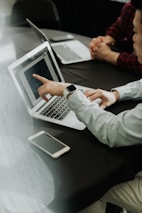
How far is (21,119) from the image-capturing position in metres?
1.15

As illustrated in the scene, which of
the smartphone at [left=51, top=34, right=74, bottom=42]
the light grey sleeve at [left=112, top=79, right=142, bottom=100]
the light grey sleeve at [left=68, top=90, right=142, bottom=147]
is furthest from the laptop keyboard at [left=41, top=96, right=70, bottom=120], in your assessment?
the smartphone at [left=51, top=34, right=74, bottom=42]

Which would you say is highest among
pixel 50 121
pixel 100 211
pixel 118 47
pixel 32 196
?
pixel 32 196

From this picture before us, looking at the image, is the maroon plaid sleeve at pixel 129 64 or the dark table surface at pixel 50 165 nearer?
the dark table surface at pixel 50 165

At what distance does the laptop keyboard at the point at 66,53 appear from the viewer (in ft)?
5.72

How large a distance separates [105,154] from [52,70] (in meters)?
0.51

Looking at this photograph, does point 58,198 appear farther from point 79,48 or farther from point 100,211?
point 79,48

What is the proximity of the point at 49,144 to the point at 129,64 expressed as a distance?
0.74 metres

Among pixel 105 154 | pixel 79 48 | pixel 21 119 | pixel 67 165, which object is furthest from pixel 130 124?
pixel 79 48

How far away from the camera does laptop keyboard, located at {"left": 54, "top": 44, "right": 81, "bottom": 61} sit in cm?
174

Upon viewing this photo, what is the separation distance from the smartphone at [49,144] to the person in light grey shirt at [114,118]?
0.38 ft

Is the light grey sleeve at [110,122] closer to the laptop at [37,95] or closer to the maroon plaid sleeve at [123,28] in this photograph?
the laptop at [37,95]

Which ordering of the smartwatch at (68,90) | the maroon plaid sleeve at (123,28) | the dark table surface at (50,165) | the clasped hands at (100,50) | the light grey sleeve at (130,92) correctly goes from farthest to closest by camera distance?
1. the maroon plaid sleeve at (123,28)
2. the clasped hands at (100,50)
3. the light grey sleeve at (130,92)
4. the smartwatch at (68,90)
5. the dark table surface at (50,165)

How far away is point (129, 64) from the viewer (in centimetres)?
164

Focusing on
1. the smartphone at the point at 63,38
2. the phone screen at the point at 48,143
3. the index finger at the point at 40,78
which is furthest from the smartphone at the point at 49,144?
the smartphone at the point at 63,38
